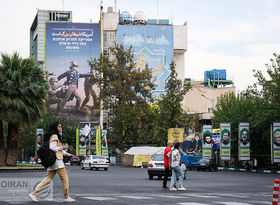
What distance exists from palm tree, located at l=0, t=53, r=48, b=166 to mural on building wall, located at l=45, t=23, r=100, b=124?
7068 centimetres

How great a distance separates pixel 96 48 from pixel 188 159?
59360 millimetres

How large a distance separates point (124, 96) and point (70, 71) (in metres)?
40.8

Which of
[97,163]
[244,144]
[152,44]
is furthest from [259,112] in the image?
[152,44]

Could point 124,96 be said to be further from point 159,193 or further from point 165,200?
point 165,200

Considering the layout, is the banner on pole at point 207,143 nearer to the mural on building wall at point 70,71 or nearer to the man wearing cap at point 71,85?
the mural on building wall at point 70,71

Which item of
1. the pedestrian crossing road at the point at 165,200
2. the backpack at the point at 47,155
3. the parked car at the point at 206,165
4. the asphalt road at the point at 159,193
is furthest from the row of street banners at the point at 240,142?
the backpack at the point at 47,155

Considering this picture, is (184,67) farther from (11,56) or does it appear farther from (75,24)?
(11,56)

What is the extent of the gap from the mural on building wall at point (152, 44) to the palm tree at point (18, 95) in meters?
70.5

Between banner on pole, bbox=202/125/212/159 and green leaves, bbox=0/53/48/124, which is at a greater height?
green leaves, bbox=0/53/48/124

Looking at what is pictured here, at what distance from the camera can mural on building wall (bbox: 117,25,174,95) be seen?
112688mm

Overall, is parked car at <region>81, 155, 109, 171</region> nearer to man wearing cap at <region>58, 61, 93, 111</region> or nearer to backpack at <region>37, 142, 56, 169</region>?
backpack at <region>37, 142, 56, 169</region>

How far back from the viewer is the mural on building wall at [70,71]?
113 metres

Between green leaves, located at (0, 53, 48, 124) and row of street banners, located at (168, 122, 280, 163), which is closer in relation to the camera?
green leaves, located at (0, 53, 48, 124)

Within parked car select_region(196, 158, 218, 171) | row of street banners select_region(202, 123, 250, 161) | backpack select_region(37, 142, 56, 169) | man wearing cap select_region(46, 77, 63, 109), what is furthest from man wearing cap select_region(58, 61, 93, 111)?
backpack select_region(37, 142, 56, 169)
